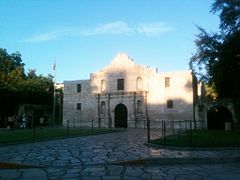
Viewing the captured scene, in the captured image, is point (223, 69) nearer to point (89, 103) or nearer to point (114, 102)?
point (114, 102)

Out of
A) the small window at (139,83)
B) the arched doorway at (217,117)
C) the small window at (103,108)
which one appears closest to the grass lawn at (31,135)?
the arched doorway at (217,117)

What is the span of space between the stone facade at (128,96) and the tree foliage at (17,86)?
17.8 feet

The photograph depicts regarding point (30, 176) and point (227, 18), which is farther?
point (227, 18)

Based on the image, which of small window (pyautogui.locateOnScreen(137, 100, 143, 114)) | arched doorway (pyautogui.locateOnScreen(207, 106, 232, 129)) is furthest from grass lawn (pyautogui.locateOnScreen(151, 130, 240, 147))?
small window (pyautogui.locateOnScreen(137, 100, 143, 114))

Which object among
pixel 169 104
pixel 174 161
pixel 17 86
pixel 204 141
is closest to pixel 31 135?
pixel 204 141

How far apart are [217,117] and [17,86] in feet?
91.7

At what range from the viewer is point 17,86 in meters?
50.4

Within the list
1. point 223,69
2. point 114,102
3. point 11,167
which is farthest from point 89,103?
point 11,167

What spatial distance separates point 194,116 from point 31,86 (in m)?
24.5

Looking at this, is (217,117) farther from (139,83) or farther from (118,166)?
(118,166)

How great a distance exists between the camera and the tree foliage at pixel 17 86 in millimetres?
46938

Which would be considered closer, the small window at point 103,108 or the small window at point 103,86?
the small window at point 103,108

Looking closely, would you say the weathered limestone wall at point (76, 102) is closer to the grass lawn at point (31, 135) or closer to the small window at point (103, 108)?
the small window at point (103, 108)

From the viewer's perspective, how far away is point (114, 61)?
155ft
